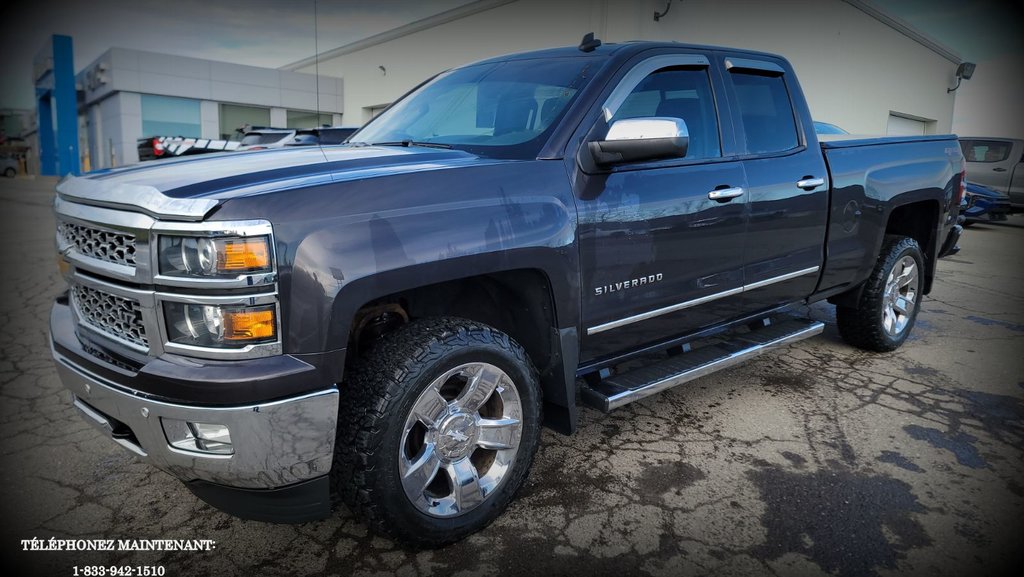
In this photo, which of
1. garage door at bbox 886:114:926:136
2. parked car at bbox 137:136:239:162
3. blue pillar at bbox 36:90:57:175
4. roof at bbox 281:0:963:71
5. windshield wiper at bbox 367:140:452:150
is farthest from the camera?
blue pillar at bbox 36:90:57:175

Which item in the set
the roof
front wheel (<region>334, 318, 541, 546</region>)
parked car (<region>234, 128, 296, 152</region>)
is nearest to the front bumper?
front wheel (<region>334, 318, 541, 546</region>)

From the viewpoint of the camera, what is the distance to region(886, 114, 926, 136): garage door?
72.6ft

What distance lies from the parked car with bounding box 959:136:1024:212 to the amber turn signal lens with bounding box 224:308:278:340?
1699cm

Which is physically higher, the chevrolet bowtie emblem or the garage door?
the garage door

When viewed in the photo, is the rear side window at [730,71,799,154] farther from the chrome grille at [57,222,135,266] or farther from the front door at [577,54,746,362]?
the chrome grille at [57,222,135,266]

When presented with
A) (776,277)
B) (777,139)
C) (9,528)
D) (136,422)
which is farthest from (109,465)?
(777,139)

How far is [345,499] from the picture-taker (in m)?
2.26

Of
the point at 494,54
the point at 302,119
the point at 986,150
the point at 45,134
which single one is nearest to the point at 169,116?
the point at 302,119

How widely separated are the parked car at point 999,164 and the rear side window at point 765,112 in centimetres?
1389

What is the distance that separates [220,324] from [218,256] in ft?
0.67

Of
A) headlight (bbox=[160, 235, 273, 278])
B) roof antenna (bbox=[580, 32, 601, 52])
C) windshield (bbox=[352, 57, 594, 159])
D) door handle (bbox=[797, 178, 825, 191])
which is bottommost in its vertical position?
headlight (bbox=[160, 235, 273, 278])

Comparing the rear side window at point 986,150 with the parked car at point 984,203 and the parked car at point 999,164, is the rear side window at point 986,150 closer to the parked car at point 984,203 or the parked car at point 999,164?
the parked car at point 999,164

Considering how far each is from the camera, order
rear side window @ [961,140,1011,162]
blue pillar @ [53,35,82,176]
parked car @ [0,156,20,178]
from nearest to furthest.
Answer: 1. rear side window @ [961,140,1011,162]
2. blue pillar @ [53,35,82,176]
3. parked car @ [0,156,20,178]

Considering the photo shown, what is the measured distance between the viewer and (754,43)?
49.5 ft
